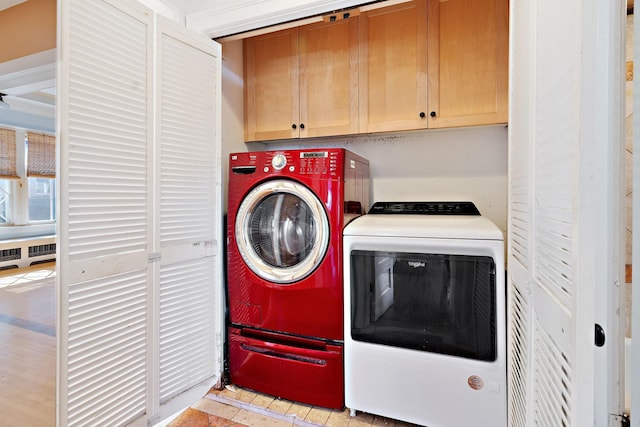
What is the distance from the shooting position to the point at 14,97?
149 inches

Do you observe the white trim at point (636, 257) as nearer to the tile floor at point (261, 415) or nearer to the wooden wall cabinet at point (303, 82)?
the tile floor at point (261, 415)

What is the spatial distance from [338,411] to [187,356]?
0.88 meters

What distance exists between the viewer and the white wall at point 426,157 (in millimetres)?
1920

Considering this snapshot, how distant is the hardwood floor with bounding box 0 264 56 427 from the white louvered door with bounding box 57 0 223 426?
0.75 metres

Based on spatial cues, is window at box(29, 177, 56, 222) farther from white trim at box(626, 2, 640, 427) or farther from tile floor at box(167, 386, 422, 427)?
white trim at box(626, 2, 640, 427)

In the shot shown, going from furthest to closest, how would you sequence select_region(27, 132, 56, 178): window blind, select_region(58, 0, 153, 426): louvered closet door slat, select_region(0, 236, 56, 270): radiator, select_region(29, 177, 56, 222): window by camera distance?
select_region(29, 177, 56, 222): window
select_region(27, 132, 56, 178): window blind
select_region(0, 236, 56, 270): radiator
select_region(58, 0, 153, 426): louvered closet door slat

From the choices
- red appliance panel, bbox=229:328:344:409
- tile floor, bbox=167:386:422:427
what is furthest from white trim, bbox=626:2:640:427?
tile floor, bbox=167:386:422:427

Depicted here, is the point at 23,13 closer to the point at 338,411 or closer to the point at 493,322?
the point at 338,411

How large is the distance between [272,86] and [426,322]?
1.86m

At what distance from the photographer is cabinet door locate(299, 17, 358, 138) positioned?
197 centimetres

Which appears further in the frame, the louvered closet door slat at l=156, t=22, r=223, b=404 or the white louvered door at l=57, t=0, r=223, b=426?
the louvered closet door slat at l=156, t=22, r=223, b=404

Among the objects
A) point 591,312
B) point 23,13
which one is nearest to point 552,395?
point 591,312

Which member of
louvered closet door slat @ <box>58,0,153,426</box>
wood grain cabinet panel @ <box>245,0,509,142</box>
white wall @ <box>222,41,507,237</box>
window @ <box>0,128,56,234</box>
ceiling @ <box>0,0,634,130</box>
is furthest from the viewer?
window @ <box>0,128,56,234</box>

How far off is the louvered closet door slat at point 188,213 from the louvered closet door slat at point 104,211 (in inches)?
3.9
